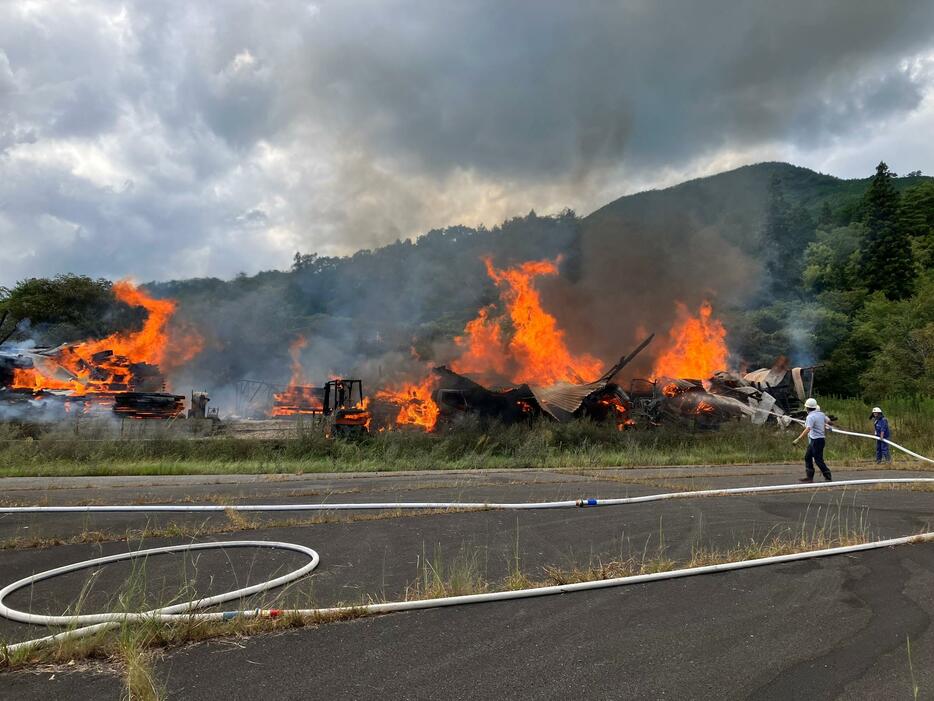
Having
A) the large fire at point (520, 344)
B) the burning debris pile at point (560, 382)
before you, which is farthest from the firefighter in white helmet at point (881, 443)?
the large fire at point (520, 344)

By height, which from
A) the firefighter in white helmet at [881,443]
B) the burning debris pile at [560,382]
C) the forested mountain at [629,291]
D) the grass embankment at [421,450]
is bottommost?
the grass embankment at [421,450]

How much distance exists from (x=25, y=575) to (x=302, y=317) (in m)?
47.9

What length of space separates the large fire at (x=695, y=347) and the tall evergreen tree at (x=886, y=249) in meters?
33.5

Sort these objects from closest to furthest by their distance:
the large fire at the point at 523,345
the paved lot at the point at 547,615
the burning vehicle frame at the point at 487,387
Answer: the paved lot at the point at 547,615
the burning vehicle frame at the point at 487,387
the large fire at the point at 523,345

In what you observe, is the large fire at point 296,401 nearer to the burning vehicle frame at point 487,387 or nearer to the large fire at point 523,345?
the burning vehicle frame at point 487,387

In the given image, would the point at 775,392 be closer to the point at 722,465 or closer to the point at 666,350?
the point at 666,350

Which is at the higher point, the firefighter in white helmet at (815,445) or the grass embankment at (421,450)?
the firefighter in white helmet at (815,445)

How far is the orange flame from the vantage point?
24641 mm

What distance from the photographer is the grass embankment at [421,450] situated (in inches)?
641

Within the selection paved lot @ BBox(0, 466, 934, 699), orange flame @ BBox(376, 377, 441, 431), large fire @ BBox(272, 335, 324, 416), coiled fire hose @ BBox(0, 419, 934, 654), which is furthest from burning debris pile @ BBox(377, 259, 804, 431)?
paved lot @ BBox(0, 466, 934, 699)

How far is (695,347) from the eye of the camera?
3309 cm

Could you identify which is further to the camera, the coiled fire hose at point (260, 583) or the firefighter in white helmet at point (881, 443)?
the firefighter in white helmet at point (881, 443)

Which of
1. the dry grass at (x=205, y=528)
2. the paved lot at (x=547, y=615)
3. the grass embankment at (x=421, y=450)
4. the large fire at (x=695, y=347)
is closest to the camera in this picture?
the paved lot at (x=547, y=615)

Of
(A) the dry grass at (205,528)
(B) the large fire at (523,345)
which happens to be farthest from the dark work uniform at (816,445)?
(B) the large fire at (523,345)
